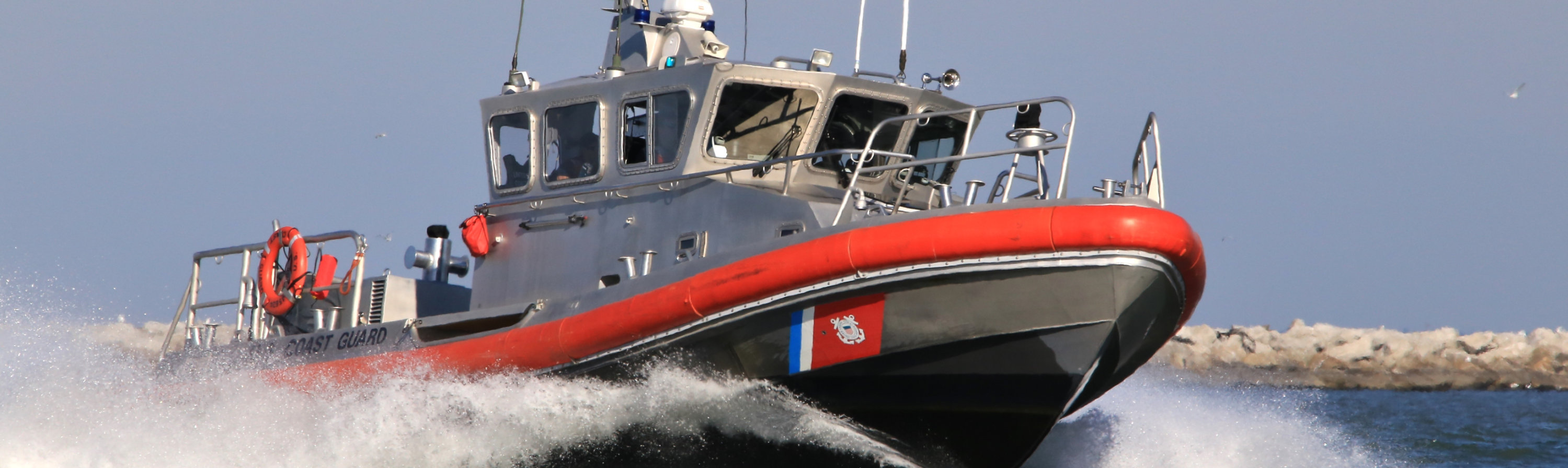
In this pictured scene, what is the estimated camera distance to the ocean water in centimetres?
652

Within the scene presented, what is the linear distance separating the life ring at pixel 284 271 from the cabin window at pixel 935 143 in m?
3.94

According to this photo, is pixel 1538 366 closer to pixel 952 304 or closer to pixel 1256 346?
pixel 1256 346

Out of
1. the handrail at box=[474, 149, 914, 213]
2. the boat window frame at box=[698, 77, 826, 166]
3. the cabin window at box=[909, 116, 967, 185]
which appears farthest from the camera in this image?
the cabin window at box=[909, 116, 967, 185]

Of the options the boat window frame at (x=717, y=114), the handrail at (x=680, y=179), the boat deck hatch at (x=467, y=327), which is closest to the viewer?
the handrail at (x=680, y=179)

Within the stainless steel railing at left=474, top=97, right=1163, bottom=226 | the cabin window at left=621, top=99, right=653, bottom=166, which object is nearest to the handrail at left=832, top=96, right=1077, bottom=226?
the stainless steel railing at left=474, top=97, right=1163, bottom=226

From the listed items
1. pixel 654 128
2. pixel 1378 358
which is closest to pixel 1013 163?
pixel 654 128

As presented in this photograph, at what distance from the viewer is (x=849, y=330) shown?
19.6 feet

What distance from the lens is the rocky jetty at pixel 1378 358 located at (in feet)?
90.4

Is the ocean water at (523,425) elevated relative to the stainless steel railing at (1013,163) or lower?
lower

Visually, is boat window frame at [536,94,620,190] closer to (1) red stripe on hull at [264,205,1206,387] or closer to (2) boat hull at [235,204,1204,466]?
(1) red stripe on hull at [264,205,1206,387]

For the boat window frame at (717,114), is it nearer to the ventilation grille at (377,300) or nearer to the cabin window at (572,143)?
the cabin window at (572,143)

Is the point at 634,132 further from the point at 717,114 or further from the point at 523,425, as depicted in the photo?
the point at 523,425

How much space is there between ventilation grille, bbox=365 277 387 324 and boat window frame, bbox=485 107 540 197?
919 mm

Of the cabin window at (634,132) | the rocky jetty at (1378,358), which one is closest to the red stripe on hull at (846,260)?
the cabin window at (634,132)
